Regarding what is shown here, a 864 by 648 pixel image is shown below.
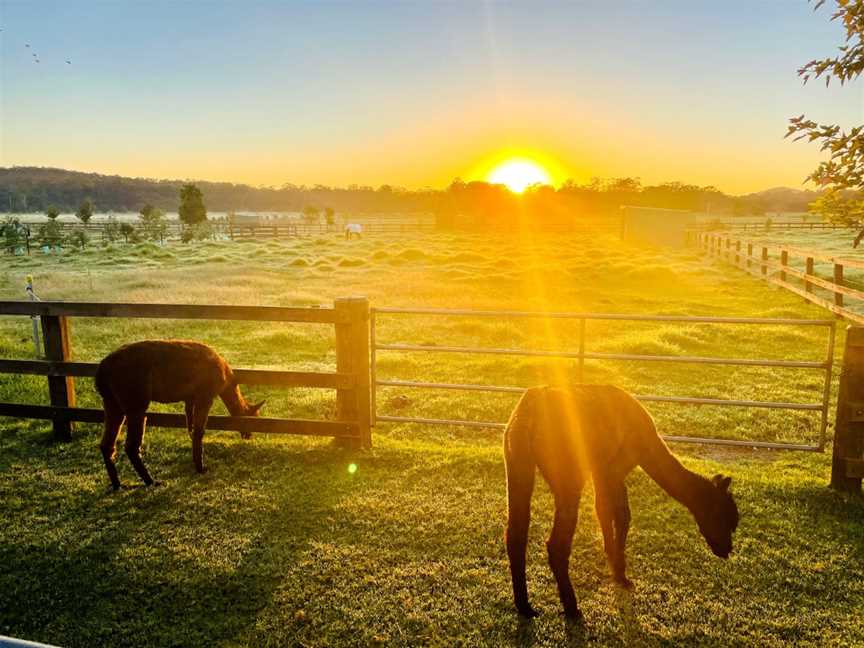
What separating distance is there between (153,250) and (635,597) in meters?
38.2

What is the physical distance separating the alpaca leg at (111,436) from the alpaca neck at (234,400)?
935mm

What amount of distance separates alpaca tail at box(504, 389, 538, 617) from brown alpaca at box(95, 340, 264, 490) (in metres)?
3.10

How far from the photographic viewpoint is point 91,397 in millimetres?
7887

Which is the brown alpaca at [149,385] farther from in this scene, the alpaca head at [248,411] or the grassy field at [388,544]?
the alpaca head at [248,411]

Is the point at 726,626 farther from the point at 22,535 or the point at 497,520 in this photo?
the point at 22,535

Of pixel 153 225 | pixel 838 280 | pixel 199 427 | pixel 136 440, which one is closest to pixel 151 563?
pixel 136 440

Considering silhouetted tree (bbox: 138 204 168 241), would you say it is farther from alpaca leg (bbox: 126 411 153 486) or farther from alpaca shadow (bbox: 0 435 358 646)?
alpaca shadow (bbox: 0 435 358 646)

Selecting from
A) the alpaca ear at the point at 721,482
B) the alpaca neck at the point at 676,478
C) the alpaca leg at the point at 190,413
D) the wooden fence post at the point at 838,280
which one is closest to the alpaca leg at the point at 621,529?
the alpaca neck at the point at 676,478

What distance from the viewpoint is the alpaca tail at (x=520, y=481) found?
10.5 ft

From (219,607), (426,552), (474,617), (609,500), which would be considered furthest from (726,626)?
(219,607)

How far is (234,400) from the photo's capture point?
5.64m

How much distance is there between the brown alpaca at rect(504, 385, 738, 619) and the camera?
3.19 meters

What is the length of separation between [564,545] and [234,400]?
3.66 m

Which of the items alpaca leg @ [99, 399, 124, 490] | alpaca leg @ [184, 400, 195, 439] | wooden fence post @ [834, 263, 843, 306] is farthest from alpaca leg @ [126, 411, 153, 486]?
wooden fence post @ [834, 263, 843, 306]
